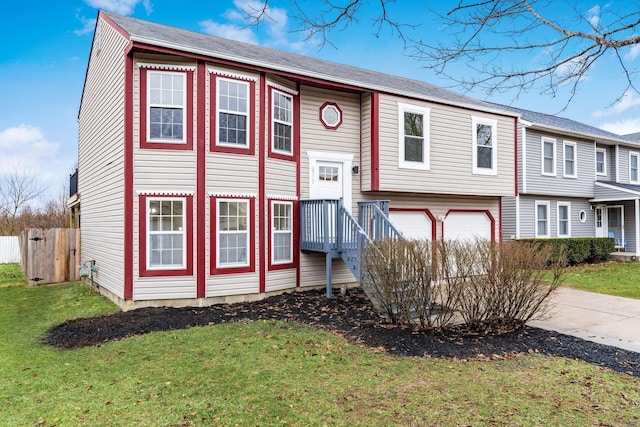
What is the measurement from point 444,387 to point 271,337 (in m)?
2.73

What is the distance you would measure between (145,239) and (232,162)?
2.28 m

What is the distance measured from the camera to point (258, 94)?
9.03m

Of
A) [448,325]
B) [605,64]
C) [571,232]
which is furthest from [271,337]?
[571,232]

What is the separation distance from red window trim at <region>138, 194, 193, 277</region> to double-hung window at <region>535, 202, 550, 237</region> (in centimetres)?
1442

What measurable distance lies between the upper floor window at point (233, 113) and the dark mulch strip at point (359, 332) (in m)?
3.42

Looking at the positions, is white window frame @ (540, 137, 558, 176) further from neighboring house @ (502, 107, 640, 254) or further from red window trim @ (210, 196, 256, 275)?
red window trim @ (210, 196, 256, 275)

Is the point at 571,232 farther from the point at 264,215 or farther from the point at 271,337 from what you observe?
the point at 271,337

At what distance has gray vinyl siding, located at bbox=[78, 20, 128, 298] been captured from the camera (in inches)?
340

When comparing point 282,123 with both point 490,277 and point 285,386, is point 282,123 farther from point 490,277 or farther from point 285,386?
point 285,386

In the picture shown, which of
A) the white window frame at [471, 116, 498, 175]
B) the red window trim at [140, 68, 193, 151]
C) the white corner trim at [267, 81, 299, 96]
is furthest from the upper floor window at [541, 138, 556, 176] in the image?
the red window trim at [140, 68, 193, 151]

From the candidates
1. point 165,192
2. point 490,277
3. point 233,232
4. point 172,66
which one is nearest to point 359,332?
point 490,277

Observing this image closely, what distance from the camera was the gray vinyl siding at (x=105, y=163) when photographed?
28.3 feet

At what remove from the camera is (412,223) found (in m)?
12.1

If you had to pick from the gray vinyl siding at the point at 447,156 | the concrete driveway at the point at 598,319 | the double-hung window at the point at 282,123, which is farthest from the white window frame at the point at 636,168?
the double-hung window at the point at 282,123
